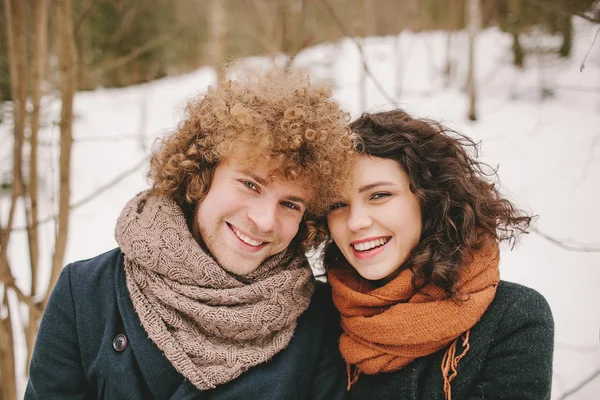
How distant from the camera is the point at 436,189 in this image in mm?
1724

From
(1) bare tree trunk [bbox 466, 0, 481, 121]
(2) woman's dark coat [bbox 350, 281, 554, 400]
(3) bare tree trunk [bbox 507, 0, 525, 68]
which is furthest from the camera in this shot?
(3) bare tree trunk [bbox 507, 0, 525, 68]

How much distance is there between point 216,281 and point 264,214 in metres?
0.32

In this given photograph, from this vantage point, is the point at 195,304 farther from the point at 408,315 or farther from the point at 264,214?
the point at 408,315

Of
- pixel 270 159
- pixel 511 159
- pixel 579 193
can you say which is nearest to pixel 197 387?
pixel 270 159

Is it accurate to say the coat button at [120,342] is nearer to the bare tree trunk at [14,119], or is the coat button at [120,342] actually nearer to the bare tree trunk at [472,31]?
the bare tree trunk at [14,119]

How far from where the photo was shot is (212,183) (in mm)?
1747

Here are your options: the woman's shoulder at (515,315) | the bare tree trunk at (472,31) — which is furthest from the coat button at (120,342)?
the bare tree trunk at (472,31)

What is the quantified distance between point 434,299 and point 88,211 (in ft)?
16.4

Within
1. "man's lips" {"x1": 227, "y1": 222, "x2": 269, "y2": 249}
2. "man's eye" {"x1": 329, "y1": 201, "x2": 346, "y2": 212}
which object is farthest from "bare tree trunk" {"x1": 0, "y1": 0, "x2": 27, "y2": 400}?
"man's eye" {"x1": 329, "y1": 201, "x2": 346, "y2": 212}

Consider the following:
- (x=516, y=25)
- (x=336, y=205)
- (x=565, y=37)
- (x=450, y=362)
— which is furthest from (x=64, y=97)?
(x=516, y=25)

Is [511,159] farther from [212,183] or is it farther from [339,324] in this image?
[212,183]

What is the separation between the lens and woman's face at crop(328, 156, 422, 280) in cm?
163

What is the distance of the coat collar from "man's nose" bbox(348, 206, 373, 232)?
87 cm

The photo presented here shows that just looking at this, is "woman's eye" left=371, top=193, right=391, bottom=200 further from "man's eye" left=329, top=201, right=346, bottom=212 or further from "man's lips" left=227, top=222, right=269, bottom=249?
"man's lips" left=227, top=222, right=269, bottom=249
